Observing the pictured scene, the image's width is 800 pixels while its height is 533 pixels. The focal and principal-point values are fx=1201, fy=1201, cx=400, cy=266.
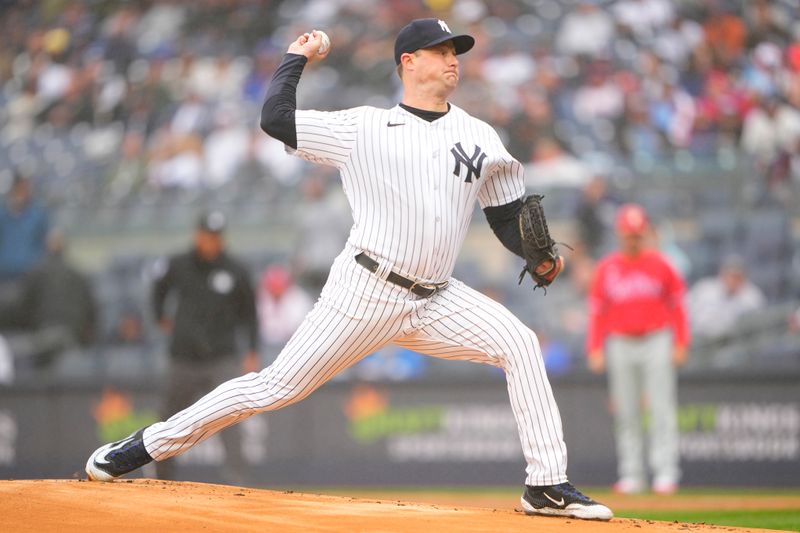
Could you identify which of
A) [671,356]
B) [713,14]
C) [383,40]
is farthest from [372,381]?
[713,14]

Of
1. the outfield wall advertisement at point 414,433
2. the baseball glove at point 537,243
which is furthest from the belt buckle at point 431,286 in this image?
the outfield wall advertisement at point 414,433

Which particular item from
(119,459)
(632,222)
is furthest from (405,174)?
(632,222)

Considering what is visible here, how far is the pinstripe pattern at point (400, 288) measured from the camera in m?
4.39

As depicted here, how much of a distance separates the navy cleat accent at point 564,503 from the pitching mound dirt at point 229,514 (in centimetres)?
6

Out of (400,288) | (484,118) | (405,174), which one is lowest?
(400,288)

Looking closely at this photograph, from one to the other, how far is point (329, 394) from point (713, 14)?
6.31m

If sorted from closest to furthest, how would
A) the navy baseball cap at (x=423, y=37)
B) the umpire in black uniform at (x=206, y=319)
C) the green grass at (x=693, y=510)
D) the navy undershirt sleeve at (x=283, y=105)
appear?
1. the navy undershirt sleeve at (x=283, y=105)
2. the navy baseball cap at (x=423, y=37)
3. the green grass at (x=693, y=510)
4. the umpire in black uniform at (x=206, y=319)

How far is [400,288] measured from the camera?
441cm

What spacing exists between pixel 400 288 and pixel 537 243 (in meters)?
0.56

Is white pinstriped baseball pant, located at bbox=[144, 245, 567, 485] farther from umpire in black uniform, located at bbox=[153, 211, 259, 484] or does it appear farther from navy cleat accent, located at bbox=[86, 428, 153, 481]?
umpire in black uniform, located at bbox=[153, 211, 259, 484]

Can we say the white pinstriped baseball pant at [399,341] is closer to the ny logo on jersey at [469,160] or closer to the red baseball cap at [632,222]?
the ny logo on jersey at [469,160]

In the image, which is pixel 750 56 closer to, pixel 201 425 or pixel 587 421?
pixel 587 421

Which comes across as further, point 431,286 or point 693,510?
point 693,510

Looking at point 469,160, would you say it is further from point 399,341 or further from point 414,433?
point 414,433
